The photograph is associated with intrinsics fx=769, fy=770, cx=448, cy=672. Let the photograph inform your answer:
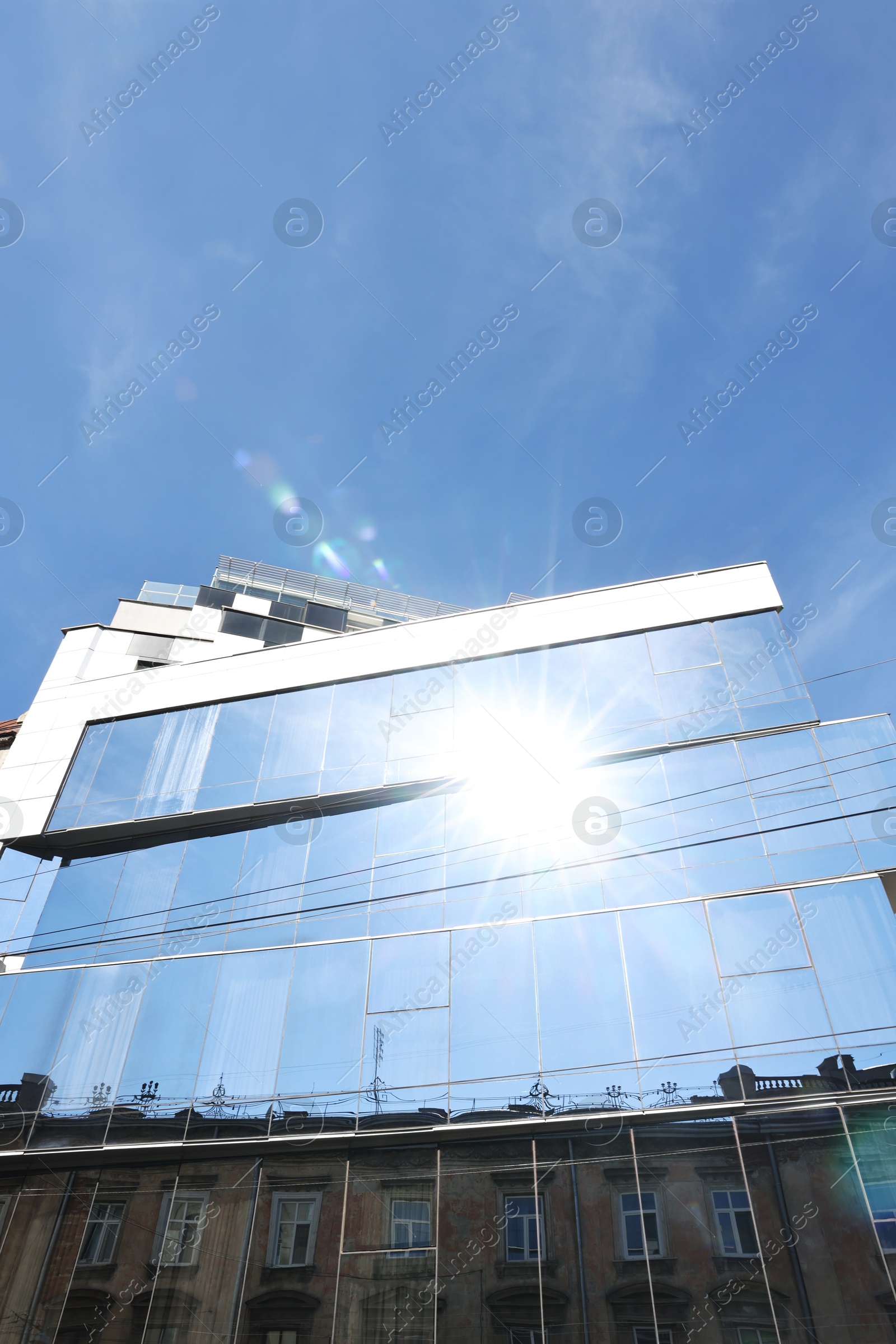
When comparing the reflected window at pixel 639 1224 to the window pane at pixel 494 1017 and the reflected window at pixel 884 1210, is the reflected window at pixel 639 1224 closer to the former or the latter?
the window pane at pixel 494 1017

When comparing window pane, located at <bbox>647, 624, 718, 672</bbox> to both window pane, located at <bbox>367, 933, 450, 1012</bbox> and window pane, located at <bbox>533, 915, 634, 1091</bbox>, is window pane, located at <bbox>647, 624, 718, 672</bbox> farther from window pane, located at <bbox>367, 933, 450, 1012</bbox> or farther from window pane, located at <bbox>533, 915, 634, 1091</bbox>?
Result: window pane, located at <bbox>367, 933, 450, 1012</bbox>

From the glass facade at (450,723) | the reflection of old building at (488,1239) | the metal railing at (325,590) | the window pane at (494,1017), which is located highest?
the metal railing at (325,590)

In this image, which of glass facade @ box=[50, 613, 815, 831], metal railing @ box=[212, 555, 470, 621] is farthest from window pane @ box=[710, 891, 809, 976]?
metal railing @ box=[212, 555, 470, 621]

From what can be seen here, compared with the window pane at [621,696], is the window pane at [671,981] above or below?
below

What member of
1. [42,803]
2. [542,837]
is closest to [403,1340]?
[542,837]

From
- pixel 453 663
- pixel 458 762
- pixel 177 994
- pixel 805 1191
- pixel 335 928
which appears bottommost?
pixel 805 1191

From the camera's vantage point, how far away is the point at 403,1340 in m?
11.4

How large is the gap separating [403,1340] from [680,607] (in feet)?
50.7

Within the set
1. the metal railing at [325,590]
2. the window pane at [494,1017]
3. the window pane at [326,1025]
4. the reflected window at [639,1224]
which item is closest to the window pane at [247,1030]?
the window pane at [326,1025]

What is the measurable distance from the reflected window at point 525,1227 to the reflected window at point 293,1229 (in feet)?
10.8

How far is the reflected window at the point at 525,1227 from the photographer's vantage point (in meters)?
11.6

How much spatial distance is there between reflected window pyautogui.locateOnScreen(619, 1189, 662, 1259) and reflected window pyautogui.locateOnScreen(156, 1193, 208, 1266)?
23.4ft

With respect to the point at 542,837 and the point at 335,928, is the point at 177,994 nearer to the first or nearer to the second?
the point at 335,928

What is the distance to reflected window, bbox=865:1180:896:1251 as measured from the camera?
34.0 ft
